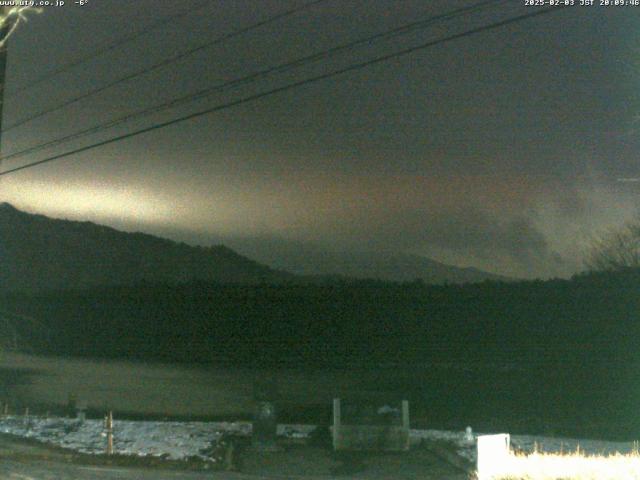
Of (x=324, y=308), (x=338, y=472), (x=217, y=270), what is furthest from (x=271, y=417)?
(x=217, y=270)

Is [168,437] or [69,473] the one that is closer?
[69,473]

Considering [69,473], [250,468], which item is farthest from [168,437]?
[69,473]

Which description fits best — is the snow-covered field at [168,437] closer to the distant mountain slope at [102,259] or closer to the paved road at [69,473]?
the paved road at [69,473]

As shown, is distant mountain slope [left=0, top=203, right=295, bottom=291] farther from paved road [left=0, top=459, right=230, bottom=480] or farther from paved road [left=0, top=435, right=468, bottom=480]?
paved road [left=0, top=459, right=230, bottom=480]

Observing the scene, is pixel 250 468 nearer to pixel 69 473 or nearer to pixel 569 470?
pixel 69 473

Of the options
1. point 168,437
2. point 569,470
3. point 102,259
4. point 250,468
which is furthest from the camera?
point 102,259

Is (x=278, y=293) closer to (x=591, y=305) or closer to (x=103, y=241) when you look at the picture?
(x=591, y=305)

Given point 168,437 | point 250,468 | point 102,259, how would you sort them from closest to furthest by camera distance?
point 250,468 → point 168,437 → point 102,259

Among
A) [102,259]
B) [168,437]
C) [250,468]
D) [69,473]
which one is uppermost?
[102,259]
